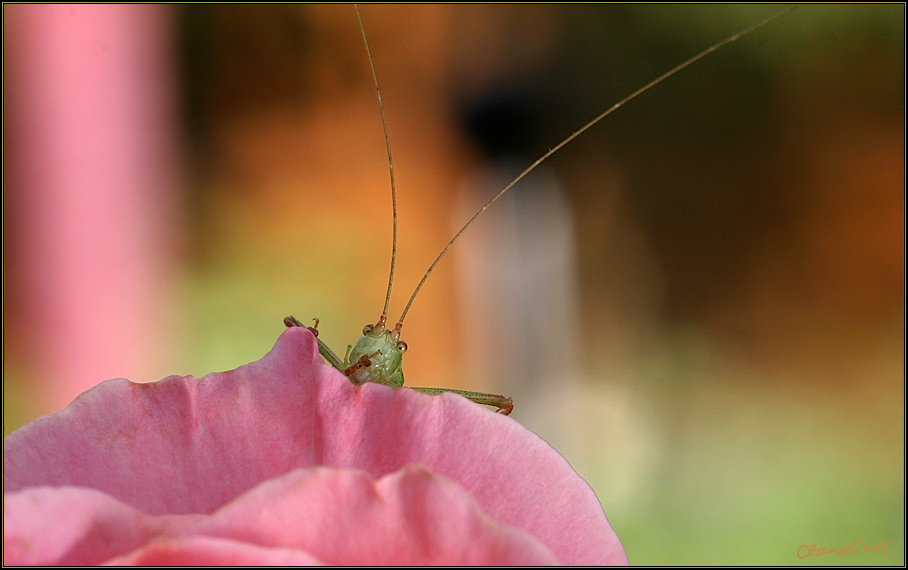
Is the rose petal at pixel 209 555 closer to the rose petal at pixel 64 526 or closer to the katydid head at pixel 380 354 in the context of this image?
the rose petal at pixel 64 526

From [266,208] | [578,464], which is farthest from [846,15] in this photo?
[266,208]

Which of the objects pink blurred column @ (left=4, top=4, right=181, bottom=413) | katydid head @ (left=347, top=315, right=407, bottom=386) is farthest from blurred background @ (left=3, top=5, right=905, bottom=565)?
katydid head @ (left=347, top=315, right=407, bottom=386)

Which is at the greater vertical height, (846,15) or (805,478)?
(846,15)

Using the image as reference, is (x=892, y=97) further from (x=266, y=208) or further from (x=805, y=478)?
(x=266, y=208)

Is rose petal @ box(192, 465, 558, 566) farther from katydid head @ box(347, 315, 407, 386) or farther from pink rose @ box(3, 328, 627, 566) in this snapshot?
katydid head @ box(347, 315, 407, 386)

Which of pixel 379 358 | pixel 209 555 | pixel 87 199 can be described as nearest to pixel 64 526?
pixel 209 555

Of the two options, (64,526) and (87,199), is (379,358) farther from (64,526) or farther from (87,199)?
(87,199)
